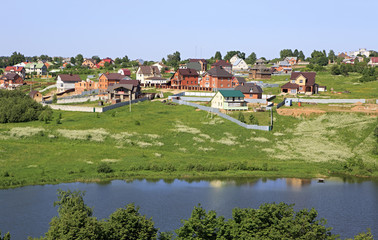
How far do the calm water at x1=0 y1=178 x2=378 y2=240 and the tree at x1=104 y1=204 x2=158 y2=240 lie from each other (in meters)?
7.67

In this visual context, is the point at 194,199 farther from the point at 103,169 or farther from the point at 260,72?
the point at 260,72

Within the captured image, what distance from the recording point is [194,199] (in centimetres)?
5472

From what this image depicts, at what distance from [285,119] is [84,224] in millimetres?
60470

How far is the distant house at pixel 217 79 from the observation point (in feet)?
411

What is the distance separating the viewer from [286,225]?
121 feet

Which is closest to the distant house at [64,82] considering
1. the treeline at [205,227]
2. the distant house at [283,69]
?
the distant house at [283,69]

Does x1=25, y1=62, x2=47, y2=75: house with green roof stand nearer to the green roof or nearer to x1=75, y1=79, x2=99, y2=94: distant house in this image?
x1=75, y1=79, x2=99, y2=94: distant house

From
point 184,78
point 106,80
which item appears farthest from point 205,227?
point 184,78

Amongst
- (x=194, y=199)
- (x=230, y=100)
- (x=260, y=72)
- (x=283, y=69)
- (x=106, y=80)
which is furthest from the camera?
(x=283, y=69)

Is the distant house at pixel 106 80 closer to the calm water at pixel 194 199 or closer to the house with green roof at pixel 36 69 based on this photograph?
the calm water at pixel 194 199

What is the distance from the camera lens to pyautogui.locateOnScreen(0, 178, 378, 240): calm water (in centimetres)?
4741

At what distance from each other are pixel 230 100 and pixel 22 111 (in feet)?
140

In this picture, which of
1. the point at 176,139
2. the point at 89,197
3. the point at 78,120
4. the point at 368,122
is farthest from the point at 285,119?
the point at 89,197

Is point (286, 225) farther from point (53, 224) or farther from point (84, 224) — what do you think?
point (53, 224)
